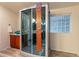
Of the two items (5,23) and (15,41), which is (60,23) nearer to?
(15,41)

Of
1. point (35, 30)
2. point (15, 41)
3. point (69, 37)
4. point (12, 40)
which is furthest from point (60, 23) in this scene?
point (12, 40)

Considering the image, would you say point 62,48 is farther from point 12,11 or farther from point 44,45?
point 12,11

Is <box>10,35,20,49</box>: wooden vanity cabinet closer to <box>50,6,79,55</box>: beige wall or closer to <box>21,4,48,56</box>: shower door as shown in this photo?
<box>21,4,48,56</box>: shower door

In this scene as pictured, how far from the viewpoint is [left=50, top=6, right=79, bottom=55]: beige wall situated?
4.07m

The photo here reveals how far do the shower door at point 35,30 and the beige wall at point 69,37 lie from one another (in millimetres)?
1036

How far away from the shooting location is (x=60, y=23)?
4.53 meters

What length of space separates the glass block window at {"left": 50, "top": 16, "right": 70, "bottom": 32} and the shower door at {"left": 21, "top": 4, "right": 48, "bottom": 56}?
3.65 feet

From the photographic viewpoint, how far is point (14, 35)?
496cm

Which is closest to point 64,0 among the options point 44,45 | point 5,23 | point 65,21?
point 44,45

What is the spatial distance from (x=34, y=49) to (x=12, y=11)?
2.26 metres

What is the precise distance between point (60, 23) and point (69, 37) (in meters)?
0.66

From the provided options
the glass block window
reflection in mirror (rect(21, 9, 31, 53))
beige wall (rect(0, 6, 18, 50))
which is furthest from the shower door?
the glass block window

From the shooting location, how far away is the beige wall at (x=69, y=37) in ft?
13.4

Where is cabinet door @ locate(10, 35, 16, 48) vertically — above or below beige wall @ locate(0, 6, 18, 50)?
below
